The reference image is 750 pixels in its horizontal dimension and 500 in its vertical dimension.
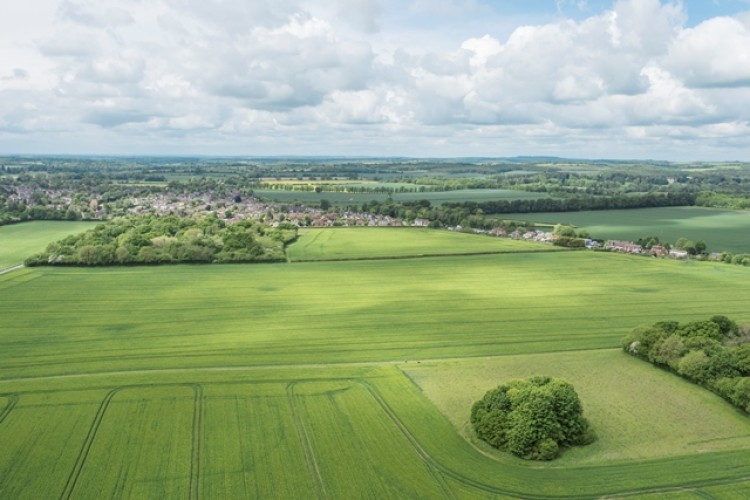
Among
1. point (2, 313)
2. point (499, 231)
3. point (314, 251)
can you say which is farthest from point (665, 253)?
point (2, 313)

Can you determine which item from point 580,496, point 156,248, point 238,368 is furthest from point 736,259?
point 156,248

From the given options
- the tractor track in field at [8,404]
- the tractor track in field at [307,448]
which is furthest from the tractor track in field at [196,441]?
the tractor track in field at [8,404]

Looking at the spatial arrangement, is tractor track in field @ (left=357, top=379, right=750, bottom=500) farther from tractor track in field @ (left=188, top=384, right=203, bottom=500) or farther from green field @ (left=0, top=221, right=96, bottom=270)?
green field @ (left=0, top=221, right=96, bottom=270)

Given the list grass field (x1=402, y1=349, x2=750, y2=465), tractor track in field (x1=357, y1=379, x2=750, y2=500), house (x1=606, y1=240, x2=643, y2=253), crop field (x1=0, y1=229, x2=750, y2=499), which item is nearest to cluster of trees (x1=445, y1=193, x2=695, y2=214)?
house (x1=606, y1=240, x2=643, y2=253)

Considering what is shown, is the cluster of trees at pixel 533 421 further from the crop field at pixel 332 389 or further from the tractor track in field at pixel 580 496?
the tractor track in field at pixel 580 496

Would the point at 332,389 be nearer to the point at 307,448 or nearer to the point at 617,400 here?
the point at 307,448

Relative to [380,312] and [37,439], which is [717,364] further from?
[37,439]
